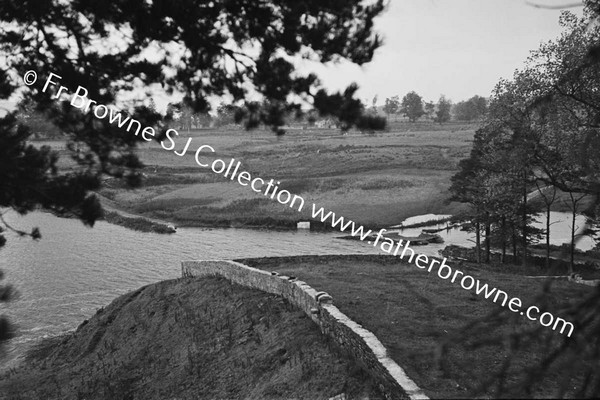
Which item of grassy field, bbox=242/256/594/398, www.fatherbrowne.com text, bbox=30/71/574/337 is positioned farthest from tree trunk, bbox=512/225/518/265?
grassy field, bbox=242/256/594/398

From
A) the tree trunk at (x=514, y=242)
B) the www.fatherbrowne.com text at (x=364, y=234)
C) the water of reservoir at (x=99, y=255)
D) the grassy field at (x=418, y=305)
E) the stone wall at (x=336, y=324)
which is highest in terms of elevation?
the tree trunk at (x=514, y=242)

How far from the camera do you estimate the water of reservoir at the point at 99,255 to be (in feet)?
102

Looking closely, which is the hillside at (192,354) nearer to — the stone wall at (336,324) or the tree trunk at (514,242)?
the stone wall at (336,324)

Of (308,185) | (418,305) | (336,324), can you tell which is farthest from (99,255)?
(308,185)

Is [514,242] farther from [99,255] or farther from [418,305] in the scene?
[99,255]

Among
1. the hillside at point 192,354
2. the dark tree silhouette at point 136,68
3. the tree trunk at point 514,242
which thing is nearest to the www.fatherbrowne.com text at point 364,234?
the dark tree silhouette at point 136,68

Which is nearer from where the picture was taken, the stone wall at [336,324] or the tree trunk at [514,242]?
the stone wall at [336,324]

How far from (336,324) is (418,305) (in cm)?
393

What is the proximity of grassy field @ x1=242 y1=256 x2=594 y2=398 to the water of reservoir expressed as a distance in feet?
39.7

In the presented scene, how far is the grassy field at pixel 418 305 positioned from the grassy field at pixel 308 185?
25.0 meters

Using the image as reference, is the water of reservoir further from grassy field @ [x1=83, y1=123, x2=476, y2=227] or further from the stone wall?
the stone wall

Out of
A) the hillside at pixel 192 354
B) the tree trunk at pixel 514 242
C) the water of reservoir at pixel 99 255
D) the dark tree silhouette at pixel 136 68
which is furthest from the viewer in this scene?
the tree trunk at pixel 514 242

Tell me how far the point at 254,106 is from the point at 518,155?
15.3 meters

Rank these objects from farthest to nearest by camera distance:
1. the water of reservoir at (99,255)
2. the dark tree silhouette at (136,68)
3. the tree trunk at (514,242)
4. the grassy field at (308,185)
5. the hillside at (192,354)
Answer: the grassy field at (308,185) < the tree trunk at (514,242) < the water of reservoir at (99,255) < the hillside at (192,354) < the dark tree silhouette at (136,68)
